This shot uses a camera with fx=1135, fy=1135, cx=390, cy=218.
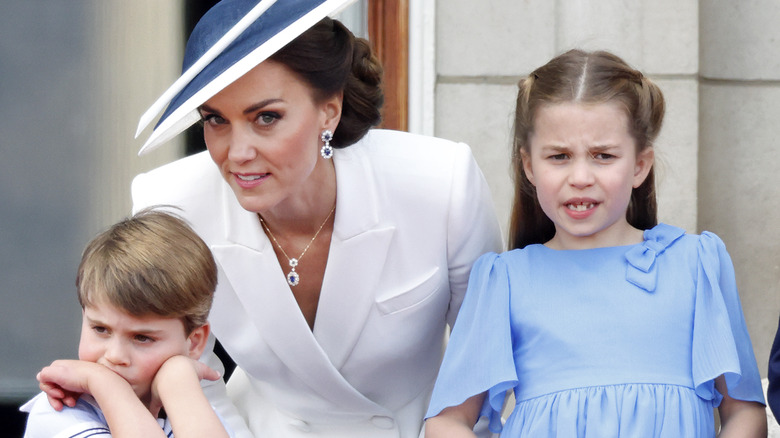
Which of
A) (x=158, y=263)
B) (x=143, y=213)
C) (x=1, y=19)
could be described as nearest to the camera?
(x=158, y=263)

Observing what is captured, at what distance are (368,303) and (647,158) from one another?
2.49 feet

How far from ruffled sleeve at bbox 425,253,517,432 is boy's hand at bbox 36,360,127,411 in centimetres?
74

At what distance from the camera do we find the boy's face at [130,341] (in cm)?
219

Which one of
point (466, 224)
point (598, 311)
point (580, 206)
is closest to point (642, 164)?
point (580, 206)

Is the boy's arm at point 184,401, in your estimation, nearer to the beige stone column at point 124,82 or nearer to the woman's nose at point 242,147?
the woman's nose at point 242,147

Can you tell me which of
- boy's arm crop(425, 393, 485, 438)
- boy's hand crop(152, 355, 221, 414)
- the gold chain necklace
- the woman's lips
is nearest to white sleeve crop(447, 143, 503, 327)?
the gold chain necklace

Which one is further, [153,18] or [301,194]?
[153,18]

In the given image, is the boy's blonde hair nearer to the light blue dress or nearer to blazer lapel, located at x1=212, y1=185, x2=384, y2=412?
blazer lapel, located at x1=212, y1=185, x2=384, y2=412

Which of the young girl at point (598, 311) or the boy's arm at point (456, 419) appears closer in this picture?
the young girl at point (598, 311)

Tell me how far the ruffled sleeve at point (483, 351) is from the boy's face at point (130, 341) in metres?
0.61

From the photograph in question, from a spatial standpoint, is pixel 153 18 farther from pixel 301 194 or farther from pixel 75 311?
pixel 301 194

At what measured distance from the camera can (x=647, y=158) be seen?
2.54 metres

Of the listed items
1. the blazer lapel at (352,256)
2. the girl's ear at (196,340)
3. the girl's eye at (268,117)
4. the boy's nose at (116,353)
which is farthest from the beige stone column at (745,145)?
the boy's nose at (116,353)

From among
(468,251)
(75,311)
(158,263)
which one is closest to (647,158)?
(468,251)
